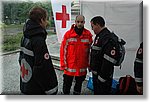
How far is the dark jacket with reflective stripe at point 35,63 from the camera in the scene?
1.54 meters

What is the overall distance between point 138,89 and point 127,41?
41 cm

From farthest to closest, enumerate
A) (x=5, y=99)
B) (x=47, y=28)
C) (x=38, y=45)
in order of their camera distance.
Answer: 1. (x=5, y=99)
2. (x=47, y=28)
3. (x=38, y=45)

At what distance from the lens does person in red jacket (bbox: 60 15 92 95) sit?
1.82 m

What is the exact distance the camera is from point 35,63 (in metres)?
1.56

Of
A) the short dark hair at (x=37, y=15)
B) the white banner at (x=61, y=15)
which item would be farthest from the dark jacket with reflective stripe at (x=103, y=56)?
the short dark hair at (x=37, y=15)

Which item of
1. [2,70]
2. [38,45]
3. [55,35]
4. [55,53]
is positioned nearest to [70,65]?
[55,53]

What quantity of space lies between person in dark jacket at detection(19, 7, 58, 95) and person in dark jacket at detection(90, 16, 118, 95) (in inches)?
13.5

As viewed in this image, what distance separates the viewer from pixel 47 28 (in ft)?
5.75

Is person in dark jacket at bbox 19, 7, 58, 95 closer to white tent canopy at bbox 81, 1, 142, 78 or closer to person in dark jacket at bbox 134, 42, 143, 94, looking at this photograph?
white tent canopy at bbox 81, 1, 142, 78

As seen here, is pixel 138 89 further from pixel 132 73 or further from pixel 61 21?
pixel 61 21

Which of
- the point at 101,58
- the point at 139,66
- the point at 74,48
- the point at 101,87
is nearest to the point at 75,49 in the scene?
the point at 74,48

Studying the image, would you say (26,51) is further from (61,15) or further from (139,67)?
(139,67)

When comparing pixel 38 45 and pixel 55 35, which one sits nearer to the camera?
pixel 38 45

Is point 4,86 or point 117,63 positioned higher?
point 117,63
